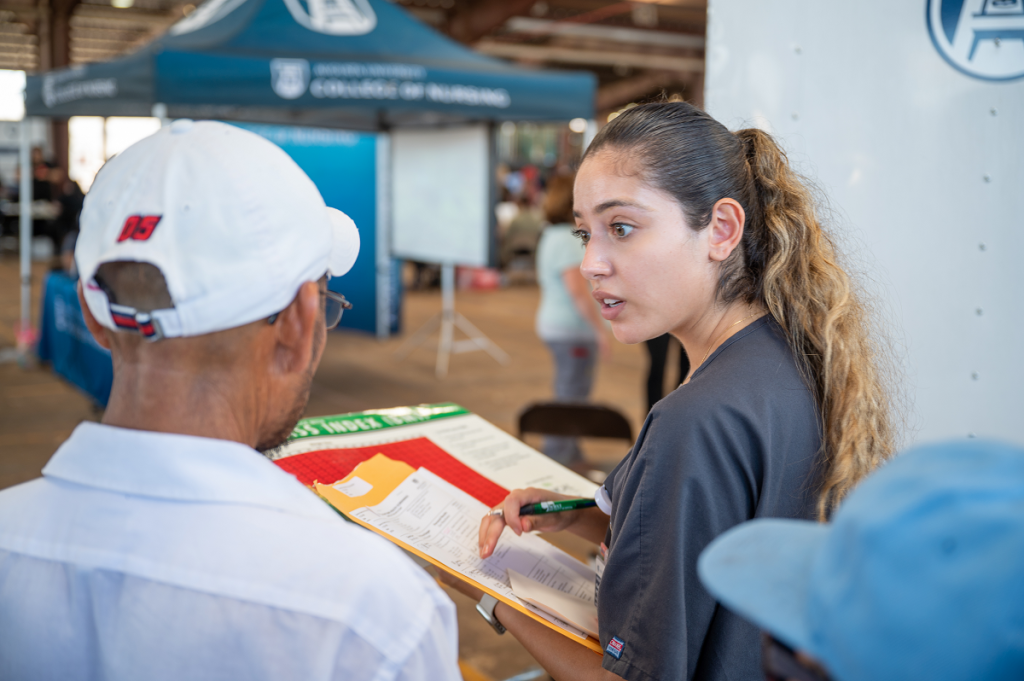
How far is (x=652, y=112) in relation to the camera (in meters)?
1.25

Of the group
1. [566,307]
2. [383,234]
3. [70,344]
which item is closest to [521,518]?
[566,307]

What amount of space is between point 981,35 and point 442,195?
5.09m

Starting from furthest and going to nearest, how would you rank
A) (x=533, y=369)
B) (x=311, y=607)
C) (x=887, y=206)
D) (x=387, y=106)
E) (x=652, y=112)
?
(x=533, y=369) → (x=387, y=106) → (x=887, y=206) → (x=652, y=112) → (x=311, y=607)

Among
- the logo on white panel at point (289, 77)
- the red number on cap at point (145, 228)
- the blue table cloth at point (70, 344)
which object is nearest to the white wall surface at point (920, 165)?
the red number on cap at point (145, 228)

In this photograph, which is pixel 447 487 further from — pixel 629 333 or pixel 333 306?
pixel 333 306

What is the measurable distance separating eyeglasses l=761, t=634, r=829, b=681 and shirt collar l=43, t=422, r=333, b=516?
0.41 meters

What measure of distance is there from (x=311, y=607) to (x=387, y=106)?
4.53 metres

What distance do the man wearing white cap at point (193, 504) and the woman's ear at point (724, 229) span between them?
2.20 ft

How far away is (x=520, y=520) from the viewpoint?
1336 millimetres

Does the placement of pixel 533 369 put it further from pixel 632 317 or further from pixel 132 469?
pixel 132 469

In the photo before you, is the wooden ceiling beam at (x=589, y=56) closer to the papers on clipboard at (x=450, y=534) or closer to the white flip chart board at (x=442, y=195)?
the white flip chart board at (x=442, y=195)

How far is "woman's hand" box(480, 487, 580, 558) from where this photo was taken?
51.4 inches

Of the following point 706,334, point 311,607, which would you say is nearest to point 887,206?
point 706,334

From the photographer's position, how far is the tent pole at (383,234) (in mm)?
7277
